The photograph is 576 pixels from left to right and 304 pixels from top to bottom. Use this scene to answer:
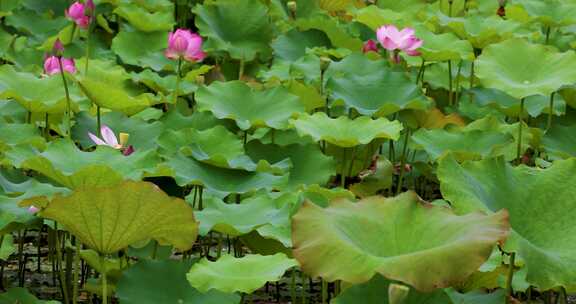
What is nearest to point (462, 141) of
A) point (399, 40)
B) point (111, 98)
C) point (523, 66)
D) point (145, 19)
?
point (523, 66)

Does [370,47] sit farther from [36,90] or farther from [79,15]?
[36,90]

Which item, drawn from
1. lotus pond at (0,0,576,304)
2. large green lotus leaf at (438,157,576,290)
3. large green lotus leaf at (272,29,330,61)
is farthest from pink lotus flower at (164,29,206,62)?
large green lotus leaf at (438,157,576,290)

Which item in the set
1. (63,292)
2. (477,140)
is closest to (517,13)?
(477,140)

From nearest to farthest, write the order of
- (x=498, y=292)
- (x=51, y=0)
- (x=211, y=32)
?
(x=498, y=292) < (x=211, y=32) < (x=51, y=0)

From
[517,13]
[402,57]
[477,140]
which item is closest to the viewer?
[477,140]

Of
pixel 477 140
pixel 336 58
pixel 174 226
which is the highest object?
pixel 336 58

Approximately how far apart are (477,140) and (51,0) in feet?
5.93

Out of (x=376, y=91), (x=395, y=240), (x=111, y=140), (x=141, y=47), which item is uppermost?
(x=141, y=47)

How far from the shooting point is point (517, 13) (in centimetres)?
340

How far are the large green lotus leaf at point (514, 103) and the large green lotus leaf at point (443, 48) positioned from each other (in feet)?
0.30

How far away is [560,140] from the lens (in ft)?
7.92

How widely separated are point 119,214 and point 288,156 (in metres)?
0.70

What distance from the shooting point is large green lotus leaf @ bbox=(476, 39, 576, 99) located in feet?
7.66

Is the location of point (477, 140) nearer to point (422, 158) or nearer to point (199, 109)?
point (422, 158)
